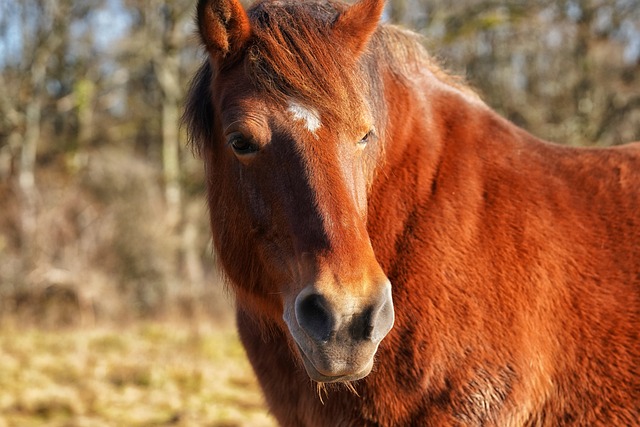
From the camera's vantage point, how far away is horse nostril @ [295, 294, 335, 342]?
2195 millimetres

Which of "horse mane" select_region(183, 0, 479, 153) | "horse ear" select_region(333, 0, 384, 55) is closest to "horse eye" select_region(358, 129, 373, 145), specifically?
"horse mane" select_region(183, 0, 479, 153)

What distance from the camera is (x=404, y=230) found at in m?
2.89

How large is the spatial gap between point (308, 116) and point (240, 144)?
0.33 metres

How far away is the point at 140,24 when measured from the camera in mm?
17156

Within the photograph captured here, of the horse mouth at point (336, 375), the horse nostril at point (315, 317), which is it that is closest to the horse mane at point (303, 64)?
the horse nostril at point (315, 317)

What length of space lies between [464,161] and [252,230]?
3.54ft

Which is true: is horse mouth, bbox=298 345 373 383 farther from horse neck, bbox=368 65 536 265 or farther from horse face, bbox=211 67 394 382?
horse neck, bbox=368 65 536 265

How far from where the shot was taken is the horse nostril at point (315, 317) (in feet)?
7.20

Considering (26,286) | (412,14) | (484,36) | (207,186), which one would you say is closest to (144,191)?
(26,286)

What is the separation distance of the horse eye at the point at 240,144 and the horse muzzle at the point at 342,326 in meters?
0.68

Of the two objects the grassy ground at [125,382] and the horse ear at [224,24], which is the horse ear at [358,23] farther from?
the grassy ground at [125,382]

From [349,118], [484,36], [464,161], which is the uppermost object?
[349,118]

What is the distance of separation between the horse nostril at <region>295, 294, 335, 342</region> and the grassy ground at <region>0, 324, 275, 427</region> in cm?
515

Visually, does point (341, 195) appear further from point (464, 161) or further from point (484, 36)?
point (484, 36)
